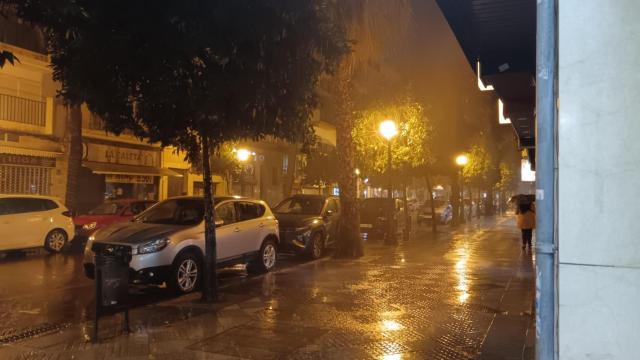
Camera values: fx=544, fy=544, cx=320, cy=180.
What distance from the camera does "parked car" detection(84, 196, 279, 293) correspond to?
29.1ft

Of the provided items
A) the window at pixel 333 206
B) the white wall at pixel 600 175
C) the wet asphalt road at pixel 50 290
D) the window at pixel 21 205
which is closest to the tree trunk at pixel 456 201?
the window at pixel 333 206

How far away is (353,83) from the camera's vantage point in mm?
14953

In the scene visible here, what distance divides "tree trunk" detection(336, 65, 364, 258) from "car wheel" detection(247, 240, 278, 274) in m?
2.96

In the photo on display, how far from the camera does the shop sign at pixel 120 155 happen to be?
76.4 ft

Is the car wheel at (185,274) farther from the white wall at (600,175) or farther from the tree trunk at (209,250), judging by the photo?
the white wall at (600,175)

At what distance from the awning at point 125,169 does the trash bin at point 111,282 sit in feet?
55.9

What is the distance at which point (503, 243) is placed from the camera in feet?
65.4

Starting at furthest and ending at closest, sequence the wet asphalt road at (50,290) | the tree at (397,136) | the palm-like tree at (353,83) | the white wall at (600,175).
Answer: the tree at (397,136) → the palm-like tree at (353,83) → the wet asphalt road at (50,290) → the white wall at (600,175)

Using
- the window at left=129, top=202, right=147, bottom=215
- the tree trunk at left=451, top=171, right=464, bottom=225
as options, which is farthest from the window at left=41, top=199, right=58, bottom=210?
the tree trunk at left=451, top=171, right=464, bottom=225

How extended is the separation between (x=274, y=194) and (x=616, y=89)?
3386cm

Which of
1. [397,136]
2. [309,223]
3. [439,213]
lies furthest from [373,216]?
[439,213]

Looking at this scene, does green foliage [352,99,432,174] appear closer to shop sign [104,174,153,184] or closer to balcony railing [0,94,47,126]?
shop sign [104,174,153,184]

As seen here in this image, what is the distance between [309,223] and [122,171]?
41.5ft

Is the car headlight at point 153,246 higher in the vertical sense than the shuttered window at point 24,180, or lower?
lower
